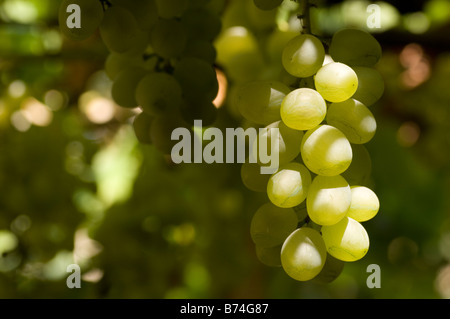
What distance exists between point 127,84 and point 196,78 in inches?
2.8

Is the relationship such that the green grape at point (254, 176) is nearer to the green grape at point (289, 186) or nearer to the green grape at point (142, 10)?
the green grape at point (289, 186)

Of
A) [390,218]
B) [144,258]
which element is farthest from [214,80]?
[390,218]

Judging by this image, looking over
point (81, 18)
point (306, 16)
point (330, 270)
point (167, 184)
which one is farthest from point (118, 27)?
point (167, 184)

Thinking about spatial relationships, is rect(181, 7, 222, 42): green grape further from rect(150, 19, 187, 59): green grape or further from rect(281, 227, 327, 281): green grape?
rect(281, 227, 327, 281): green grape

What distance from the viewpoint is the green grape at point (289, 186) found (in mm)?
335

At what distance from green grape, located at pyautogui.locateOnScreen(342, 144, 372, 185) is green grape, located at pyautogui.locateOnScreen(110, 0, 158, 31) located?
0.20 meters

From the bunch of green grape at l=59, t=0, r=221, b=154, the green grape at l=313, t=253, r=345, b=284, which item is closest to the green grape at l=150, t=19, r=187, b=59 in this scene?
the bunch of green grape at l=59, t=0, r=221, b=154

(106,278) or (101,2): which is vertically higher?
(101,2)

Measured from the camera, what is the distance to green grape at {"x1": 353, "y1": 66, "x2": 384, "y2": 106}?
371 millimetres

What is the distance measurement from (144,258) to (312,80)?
1.48 ft

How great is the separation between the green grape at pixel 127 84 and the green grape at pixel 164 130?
0.04 m

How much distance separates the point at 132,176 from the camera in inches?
34.9

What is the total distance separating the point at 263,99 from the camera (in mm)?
365
